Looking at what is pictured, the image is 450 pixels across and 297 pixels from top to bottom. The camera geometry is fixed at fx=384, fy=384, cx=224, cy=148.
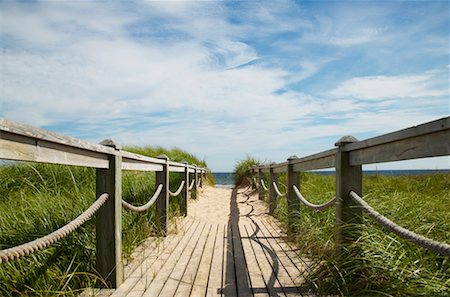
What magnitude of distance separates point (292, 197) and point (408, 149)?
149 inches

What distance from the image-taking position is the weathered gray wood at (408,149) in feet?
6.91

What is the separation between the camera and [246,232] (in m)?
6.10

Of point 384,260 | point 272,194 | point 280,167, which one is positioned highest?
point 280,167

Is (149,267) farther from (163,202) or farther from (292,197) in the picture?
(292,197)

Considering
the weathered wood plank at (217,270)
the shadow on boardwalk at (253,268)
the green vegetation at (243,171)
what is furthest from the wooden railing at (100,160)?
Answer: the green vegetation at (243,171)

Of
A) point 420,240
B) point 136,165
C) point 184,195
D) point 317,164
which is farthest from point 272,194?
point 420,240

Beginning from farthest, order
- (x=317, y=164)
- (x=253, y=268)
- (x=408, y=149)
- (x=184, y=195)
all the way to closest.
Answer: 1. (x=184, y=195)
2. (x=317, y=164)
3. (x=253, y=268)
4. (x=408, y=149)

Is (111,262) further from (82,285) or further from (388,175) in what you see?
(388,175)

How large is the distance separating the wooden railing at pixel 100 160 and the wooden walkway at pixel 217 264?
12.6 inches

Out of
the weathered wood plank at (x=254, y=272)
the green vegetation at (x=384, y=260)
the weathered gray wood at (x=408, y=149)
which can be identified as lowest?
the weathered wood plank at (x=254, y=272)

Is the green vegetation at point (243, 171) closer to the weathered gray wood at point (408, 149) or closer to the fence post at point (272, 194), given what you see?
the fence post at point (272, 194)

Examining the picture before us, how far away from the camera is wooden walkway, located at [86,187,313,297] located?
10.9ft

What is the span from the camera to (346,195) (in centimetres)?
346

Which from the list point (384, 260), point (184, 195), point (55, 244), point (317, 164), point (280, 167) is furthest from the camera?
point (184, 195)
